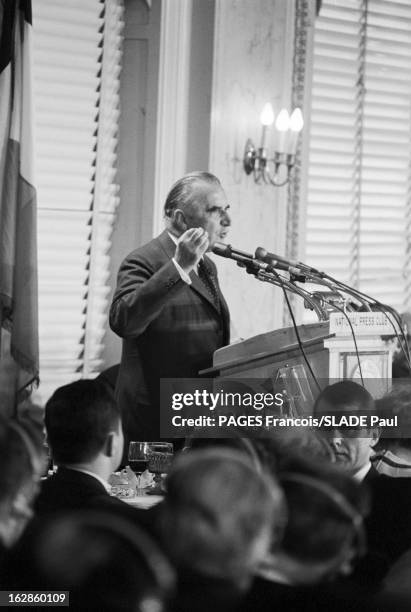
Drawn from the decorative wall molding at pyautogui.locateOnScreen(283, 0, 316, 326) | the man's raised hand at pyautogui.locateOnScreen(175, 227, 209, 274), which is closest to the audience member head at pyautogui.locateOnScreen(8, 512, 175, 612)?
the man's raised hand at pyautogui.locateOnScreen(175, 227, 209, 274)

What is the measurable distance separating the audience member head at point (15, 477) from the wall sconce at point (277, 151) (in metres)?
4.48

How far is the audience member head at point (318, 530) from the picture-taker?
1.04 m

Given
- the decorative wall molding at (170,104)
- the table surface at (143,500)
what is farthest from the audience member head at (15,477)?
the decorative wall molding at (170,104)

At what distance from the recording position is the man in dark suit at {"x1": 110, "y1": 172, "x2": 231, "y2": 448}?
3.84 meters

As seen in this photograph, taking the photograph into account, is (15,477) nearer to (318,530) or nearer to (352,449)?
(318,530)

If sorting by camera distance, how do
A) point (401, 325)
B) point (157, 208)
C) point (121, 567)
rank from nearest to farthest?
1. point (121, 567)
2. point (401, 325)
3. point (157, 208)

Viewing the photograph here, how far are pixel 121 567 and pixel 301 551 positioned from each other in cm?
20

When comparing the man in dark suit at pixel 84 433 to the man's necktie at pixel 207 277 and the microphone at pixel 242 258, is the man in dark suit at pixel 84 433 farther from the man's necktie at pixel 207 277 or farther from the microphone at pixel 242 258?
the man's necktie at pixel 207 277

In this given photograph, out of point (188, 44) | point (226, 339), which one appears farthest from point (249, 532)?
point (188, 44)

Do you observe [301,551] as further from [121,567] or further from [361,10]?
[361,10]

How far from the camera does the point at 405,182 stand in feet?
21.7

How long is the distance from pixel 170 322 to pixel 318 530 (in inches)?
113

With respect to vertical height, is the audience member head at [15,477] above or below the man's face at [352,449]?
above

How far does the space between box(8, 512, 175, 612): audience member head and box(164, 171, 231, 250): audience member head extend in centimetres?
302
